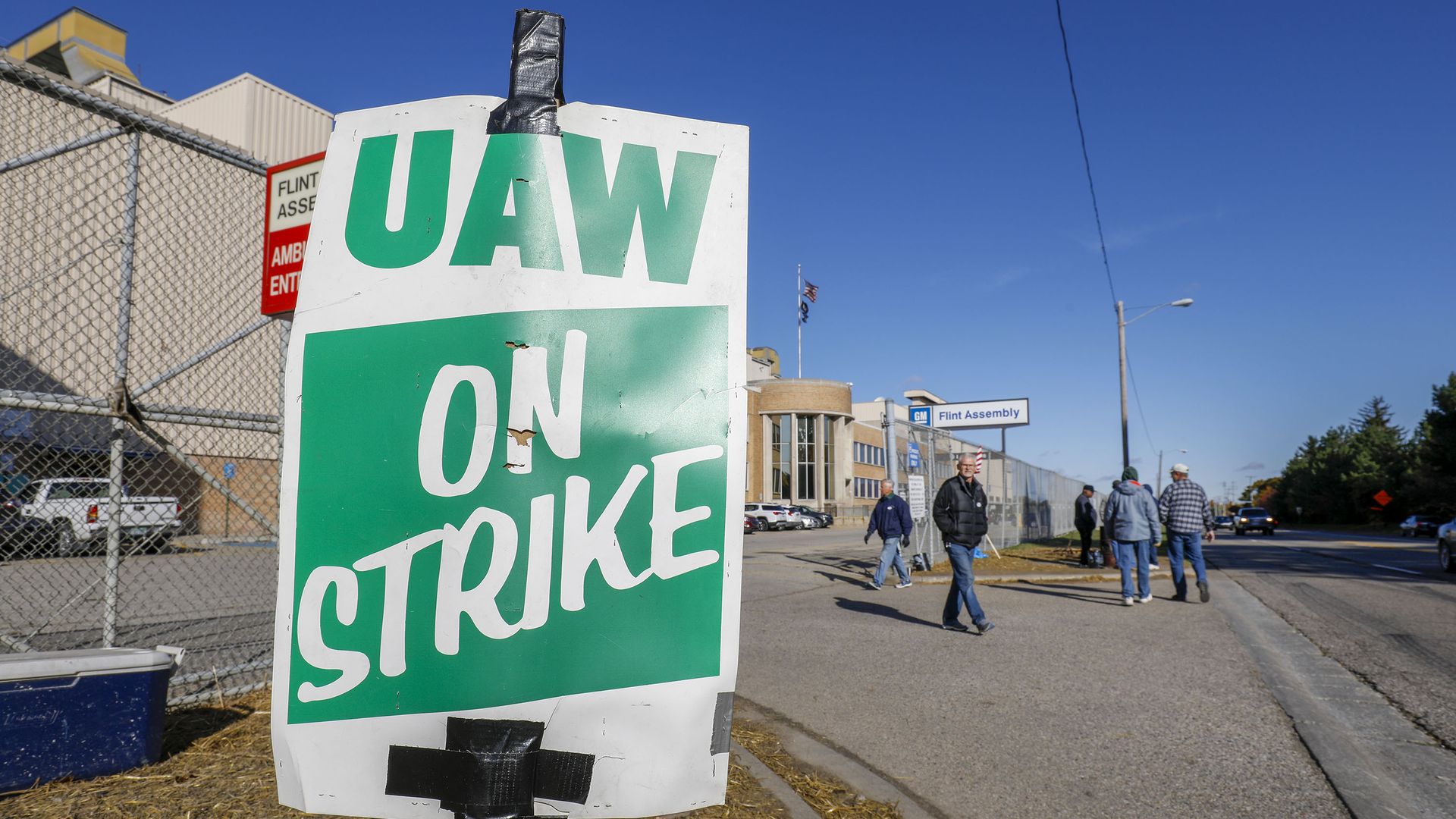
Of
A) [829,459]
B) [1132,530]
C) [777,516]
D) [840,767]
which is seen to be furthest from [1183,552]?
[829,459]

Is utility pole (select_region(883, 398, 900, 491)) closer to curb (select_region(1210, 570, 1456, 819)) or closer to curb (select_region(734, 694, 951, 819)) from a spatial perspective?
curb (select_region(1210, 570, 1456, 819))

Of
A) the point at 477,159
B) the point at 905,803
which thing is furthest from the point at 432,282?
the point at 905,803

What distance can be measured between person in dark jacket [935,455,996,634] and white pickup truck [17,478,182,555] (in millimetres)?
6349

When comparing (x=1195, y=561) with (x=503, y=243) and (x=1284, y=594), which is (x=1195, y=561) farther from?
(x=503, y=243)

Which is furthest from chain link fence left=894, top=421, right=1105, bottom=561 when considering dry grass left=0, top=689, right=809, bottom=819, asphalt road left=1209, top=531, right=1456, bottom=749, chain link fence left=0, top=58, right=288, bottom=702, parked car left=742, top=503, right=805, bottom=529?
parked car left=742, top=503, right=805, bottom=529

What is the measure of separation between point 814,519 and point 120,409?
43.3 m

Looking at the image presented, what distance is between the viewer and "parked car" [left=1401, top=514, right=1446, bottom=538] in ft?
148

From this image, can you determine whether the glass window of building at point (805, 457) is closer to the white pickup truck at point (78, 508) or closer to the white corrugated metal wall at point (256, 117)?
the white corrugated metal wall at point (256, 117)

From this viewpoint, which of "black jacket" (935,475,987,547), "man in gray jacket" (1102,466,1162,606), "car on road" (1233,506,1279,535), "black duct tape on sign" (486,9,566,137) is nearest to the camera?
"black duct tape on sign" (486,9,566,137)

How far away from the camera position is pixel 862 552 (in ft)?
69.4

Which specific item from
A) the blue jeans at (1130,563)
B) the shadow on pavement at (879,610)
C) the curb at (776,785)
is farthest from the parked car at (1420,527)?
the curb at (776,785)

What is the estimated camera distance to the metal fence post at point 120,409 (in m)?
4.10

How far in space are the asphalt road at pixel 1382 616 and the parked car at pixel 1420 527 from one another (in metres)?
31.9

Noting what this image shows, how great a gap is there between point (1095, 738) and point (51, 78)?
242 inches
